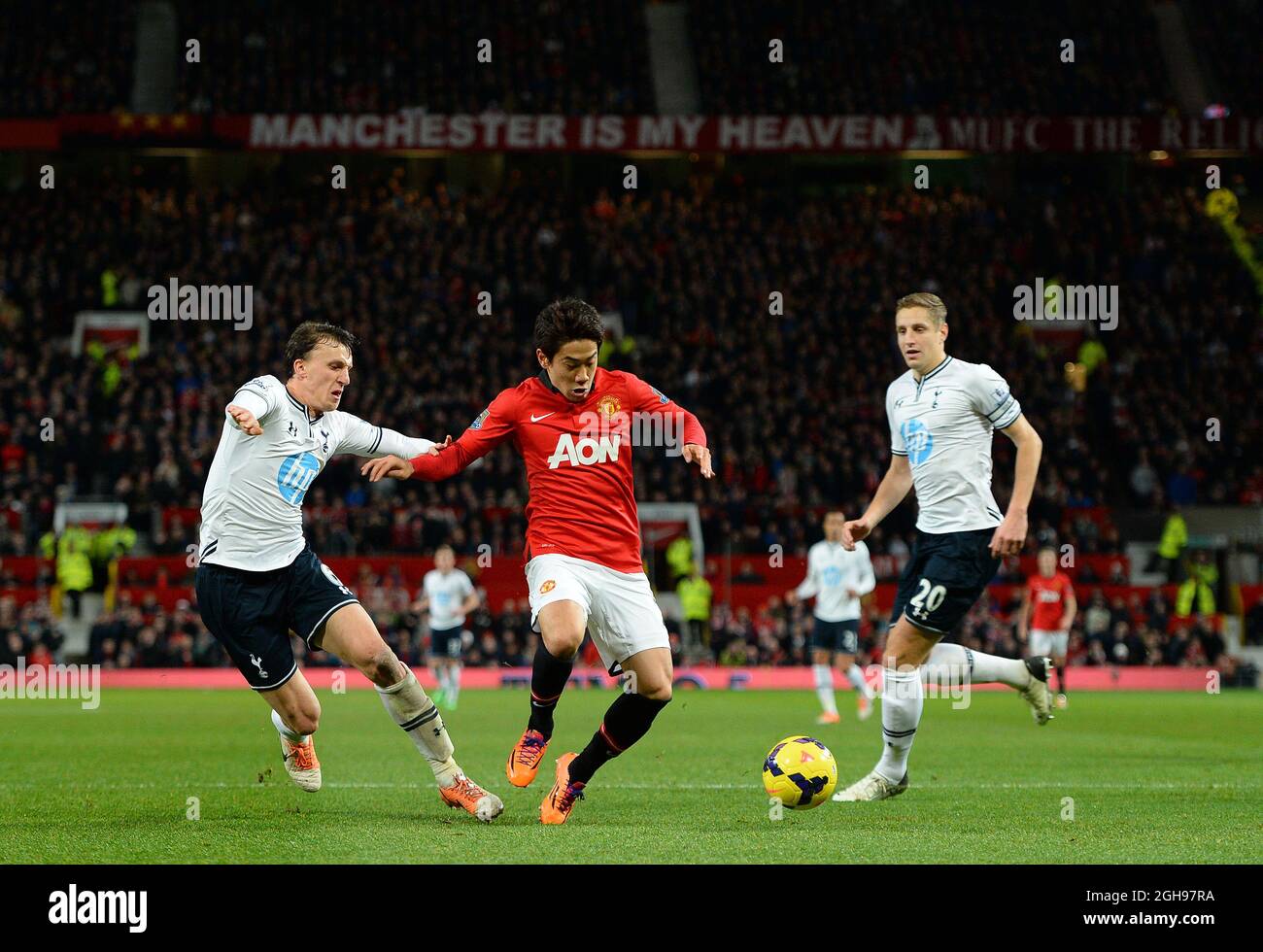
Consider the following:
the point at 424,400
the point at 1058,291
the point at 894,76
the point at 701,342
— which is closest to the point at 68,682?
the point at 424,400

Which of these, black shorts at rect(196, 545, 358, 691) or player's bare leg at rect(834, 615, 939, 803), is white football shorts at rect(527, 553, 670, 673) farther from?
player's bare leg at rect(834, 615, 939, 803)

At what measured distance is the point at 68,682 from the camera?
24438mm

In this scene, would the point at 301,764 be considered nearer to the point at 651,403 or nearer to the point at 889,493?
the point at 651,403

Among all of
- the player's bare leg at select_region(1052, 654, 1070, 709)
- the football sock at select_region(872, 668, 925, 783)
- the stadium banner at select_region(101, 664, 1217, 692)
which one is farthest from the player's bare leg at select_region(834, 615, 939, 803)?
the stadium banner at select_region(101, 664, 1217, 692)

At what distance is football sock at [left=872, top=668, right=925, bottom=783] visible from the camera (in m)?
8.80

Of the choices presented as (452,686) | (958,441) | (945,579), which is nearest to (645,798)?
(945,579)

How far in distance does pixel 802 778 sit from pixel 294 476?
312 centimetres

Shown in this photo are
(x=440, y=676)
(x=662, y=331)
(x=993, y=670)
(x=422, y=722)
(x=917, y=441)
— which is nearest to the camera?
(x=422, y=722)

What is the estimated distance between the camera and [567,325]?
7.68 m

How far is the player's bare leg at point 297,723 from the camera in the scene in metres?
8.23

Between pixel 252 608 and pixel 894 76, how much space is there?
3428 centimetres

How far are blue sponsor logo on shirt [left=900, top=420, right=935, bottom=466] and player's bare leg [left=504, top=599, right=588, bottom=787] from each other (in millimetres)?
2470

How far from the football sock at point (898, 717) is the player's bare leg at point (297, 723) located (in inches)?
127

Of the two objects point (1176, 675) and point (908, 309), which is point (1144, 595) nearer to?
point (1176, 675)
